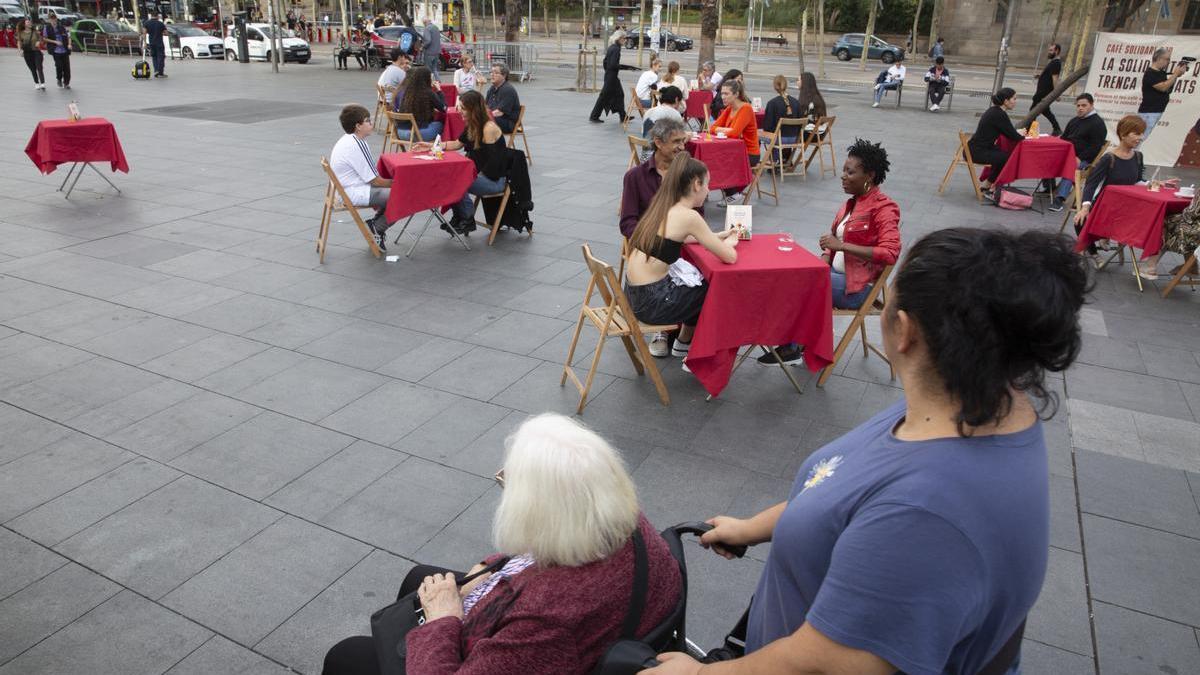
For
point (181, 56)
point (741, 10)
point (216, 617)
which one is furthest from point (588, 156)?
point (741, 10)

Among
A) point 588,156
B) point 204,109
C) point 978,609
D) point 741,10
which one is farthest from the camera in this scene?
point 741,10

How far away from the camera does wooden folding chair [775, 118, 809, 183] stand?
32.7 ft

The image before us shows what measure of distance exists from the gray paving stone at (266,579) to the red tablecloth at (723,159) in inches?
253

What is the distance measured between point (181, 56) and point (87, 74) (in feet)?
22.1

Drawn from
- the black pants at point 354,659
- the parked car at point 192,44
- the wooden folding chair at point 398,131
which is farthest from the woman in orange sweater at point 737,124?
the parked car at point 192,44

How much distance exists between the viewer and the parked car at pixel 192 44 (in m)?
27.0

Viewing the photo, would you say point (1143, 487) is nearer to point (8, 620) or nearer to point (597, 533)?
point (597, 533)

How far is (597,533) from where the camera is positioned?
1.67 meters

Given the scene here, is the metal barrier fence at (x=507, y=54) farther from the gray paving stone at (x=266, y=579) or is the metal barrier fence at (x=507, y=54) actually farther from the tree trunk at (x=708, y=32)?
the gray paving stone at (x=266, y=579)

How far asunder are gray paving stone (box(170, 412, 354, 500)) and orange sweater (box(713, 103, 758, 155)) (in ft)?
21.6

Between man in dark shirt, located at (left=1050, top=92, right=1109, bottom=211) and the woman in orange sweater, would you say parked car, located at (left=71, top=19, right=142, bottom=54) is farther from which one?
man in dark shirt, located at (left=1050, top=92, right=1109, bottom=211)

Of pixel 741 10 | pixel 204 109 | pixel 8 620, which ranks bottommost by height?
pixel 8 620

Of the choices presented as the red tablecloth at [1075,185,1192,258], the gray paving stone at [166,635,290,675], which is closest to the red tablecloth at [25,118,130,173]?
the gray paving stone at [166,635,290,675]

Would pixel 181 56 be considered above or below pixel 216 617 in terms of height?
above
